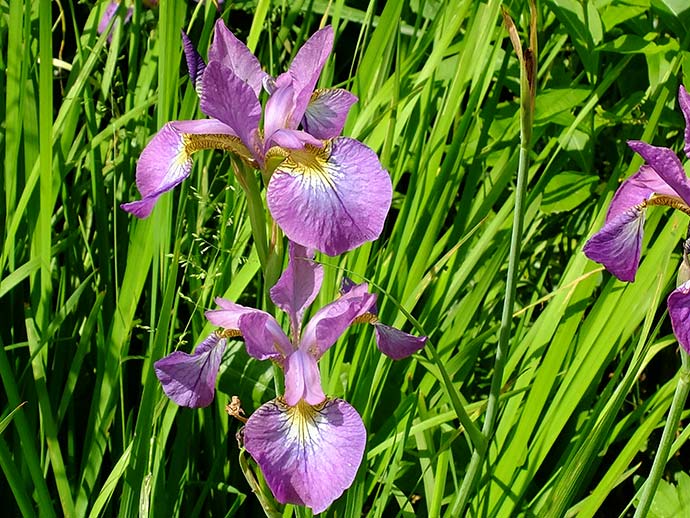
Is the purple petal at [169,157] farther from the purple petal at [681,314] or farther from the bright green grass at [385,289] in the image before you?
the purple petal at [681,314]

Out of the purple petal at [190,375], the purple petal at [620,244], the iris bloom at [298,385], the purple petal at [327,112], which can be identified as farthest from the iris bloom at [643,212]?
the purple petal at [190,375]

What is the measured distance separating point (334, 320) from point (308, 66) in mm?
289

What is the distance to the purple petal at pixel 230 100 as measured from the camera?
34.8 inches

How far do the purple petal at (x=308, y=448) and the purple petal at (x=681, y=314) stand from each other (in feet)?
1.02

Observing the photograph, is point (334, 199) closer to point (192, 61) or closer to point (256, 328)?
point (256, 328)

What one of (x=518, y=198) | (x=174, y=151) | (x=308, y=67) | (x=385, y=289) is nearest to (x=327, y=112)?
(x=308, y=67)

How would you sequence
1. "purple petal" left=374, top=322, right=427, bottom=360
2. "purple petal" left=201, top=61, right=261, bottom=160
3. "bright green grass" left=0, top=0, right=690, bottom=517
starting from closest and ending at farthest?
1. "purple petal" left=201, top=61, right=261, bottom=160
2. "purple petal" left=374, top=322, right=427, bottom=360
3. "bright green grass" left=0, top=0, right=690, bottom=517

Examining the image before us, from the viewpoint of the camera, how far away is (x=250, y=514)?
1489mm

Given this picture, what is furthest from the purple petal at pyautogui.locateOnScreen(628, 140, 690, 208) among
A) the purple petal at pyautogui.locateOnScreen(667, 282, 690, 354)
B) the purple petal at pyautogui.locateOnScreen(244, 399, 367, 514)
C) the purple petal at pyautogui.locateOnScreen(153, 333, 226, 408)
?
the purple petal at pyautogui.locateOnScreen(153, 333, 226, 408)

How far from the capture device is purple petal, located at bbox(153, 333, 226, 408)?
3.18 feet

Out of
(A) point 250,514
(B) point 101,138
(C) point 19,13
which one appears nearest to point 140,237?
(B) point 101,138

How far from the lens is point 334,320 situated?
3.03ft

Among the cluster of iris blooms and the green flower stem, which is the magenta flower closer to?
the green flower stem

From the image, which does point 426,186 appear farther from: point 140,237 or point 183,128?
point 183,128
